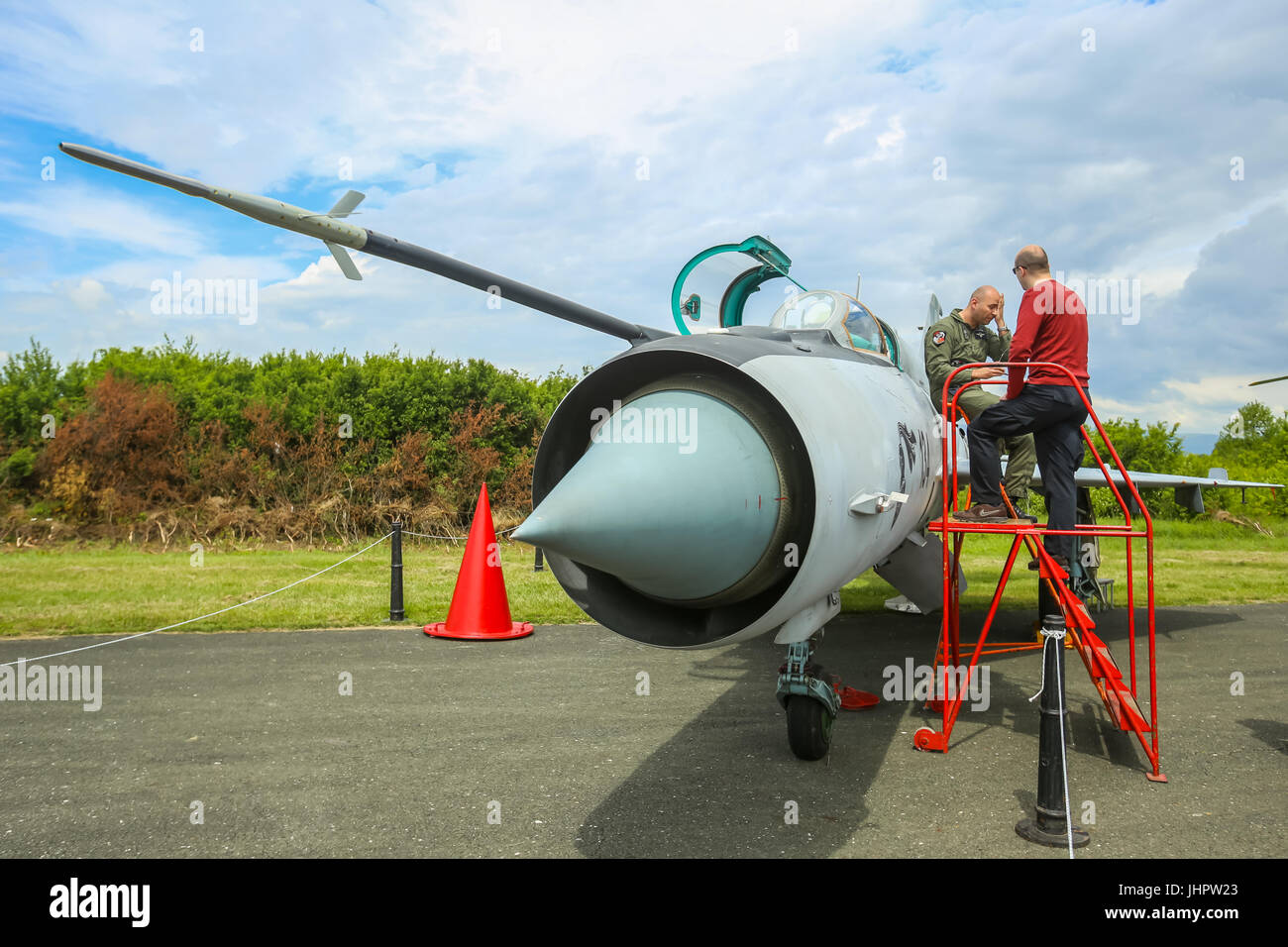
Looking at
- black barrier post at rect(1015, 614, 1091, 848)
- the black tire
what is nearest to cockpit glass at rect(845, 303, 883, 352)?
black barrier post at rect(1015, 614, 1091, 848)

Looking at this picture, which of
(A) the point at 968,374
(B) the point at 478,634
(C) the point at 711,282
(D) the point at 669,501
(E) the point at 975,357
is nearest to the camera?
(D) the point at 669,501

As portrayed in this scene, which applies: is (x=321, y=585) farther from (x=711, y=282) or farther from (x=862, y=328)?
(x=862, y=328)

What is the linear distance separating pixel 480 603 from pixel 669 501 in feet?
20.7

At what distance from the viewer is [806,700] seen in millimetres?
4383

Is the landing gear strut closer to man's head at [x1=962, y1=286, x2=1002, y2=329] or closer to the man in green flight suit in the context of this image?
the man in green flight suit

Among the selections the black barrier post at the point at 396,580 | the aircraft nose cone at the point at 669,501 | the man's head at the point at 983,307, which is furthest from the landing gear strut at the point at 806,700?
the black barrier post at the point at 396,580

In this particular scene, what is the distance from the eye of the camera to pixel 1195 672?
6.90 meters

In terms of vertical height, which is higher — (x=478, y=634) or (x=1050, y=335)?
(x=1050, y=335)

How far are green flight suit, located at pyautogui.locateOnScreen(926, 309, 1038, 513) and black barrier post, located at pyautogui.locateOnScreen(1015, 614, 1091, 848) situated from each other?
2251 mm

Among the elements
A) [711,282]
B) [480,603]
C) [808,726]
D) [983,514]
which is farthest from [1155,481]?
[480,603]

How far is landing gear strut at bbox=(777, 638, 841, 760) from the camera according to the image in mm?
4312
